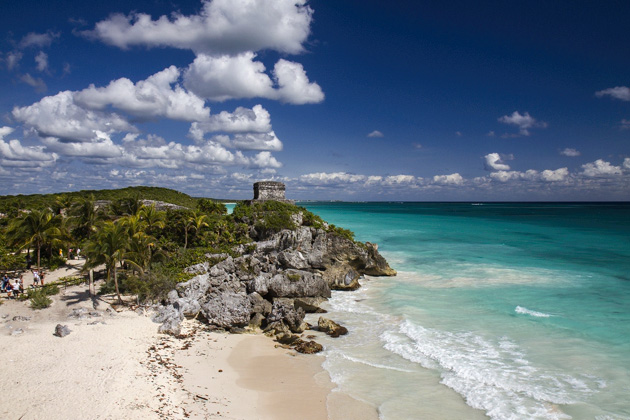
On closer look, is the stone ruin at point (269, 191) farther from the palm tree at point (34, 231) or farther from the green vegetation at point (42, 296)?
the green vegetation at point (42, 296)

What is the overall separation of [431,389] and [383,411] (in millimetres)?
2094

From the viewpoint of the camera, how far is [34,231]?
21.4 meters

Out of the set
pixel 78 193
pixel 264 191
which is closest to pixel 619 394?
pixel 264 191

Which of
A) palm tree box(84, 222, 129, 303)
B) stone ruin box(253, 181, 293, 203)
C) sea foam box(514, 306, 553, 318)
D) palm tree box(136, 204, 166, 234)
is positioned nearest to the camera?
palm tree box(84, 222, 129, 303)

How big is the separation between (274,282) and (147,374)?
28.1ft

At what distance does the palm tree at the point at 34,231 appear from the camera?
69.9 ft

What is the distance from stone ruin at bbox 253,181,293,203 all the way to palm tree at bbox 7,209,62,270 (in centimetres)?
1601

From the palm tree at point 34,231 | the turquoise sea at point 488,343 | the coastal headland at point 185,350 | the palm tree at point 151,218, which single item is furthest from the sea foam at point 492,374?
the palm tree at point 34,231

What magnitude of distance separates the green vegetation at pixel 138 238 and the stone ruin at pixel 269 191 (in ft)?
7.69

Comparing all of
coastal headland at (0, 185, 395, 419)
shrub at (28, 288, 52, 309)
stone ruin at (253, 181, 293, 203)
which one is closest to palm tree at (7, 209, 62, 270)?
coastal headland at (0, 185, 395, 419)

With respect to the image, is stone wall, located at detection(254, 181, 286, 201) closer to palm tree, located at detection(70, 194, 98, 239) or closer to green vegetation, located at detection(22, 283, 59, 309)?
palm tree, located at detection(70, 194, 98, 239)

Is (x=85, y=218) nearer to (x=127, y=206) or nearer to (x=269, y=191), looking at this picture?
(x=127, y=206)

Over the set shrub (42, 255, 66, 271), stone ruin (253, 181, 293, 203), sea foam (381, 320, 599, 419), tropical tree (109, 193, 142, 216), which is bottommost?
sea foam (381, 320, 599, 419)

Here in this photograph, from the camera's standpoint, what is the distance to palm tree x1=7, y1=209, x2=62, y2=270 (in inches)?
838
